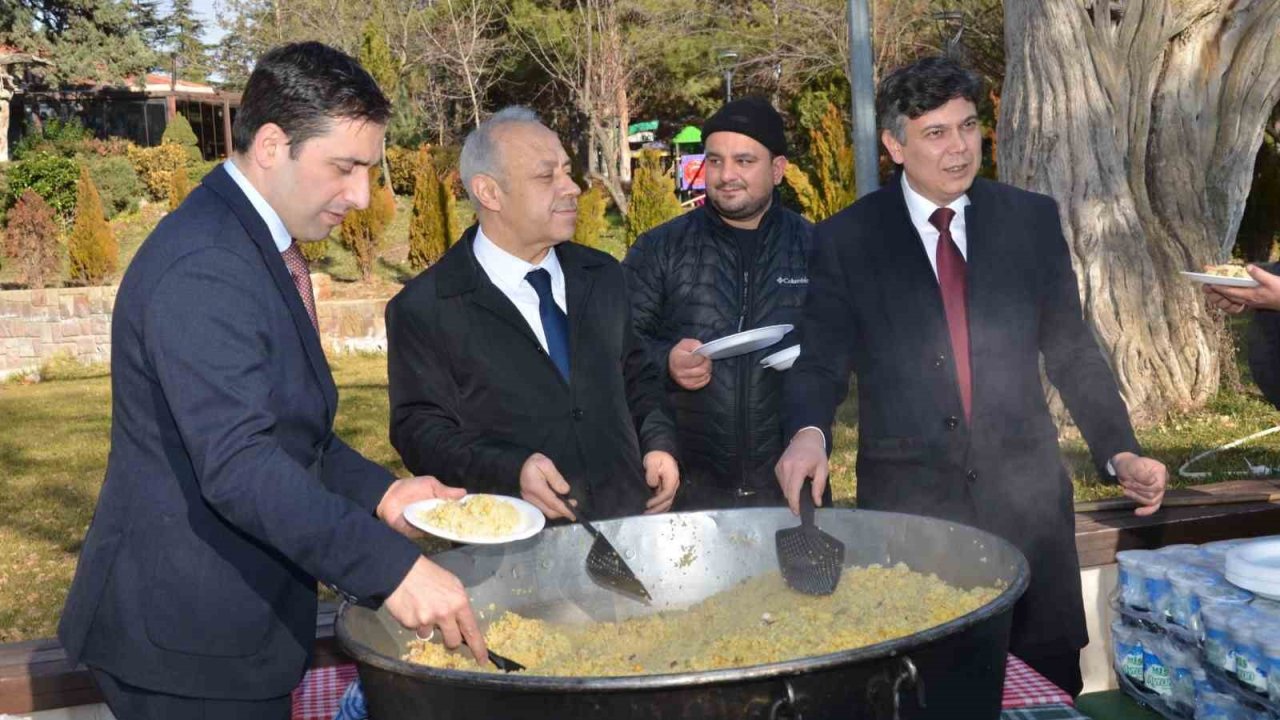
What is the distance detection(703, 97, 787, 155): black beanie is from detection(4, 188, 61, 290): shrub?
1554 cm

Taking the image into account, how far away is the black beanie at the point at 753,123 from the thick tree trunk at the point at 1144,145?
4914 millimetres

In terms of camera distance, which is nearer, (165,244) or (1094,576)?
(165,244)

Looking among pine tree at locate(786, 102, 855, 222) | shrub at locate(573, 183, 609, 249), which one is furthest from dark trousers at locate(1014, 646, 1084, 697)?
pine tree at locate(786, 102, 855, 222)

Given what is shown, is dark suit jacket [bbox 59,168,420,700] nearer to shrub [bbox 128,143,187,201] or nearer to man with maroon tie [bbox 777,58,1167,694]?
man with maroon tie [bbox 777,58,1167,694]

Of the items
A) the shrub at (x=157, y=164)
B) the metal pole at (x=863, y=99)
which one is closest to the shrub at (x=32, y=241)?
the shrub at (x=157, y=164)

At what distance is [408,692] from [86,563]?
0.61 metres

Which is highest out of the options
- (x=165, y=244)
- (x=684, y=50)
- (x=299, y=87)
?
(x=684, y=50)

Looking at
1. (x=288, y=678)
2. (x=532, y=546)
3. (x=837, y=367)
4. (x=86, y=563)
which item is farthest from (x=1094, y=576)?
(x=86, y=563)

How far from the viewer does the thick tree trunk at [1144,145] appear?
8672mm

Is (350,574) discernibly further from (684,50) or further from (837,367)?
(684,50)

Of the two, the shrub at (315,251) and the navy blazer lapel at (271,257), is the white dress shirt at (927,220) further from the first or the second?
the shrub at (315,251)

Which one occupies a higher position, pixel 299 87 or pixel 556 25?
pixel 556 25

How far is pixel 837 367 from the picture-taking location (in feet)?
9.82

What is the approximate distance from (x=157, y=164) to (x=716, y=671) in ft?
86.3
